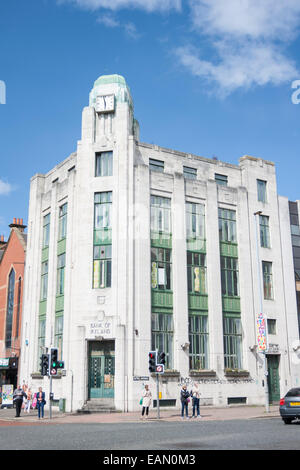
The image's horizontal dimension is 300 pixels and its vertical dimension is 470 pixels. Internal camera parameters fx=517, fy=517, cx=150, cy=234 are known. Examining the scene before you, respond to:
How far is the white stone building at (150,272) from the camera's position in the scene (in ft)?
107

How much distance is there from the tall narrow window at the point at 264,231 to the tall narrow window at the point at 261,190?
153cm

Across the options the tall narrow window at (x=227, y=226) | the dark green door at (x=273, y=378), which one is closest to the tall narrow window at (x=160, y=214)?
the tall narrow window at (x=227, y=226)

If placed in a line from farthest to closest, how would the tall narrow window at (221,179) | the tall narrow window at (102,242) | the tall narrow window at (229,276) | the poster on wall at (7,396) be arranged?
1. the tall narrow window at (221,179)
2. the tall narrow window at (229,276)
3. the poster on wall at (7,396)
4. the tall narrow window at (102,242)

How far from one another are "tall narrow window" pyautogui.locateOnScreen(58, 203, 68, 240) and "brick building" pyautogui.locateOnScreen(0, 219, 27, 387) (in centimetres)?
1086

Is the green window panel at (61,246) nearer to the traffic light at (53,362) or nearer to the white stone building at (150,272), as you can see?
the white stone building at (150,272)

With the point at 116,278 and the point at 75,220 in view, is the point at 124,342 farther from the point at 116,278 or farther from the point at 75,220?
the point at 75,220

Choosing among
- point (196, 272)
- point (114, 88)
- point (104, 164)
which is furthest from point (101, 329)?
point (114, 88)

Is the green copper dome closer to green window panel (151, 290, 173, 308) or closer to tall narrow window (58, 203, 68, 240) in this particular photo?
tall narrow window (58, 203, 68, 240)

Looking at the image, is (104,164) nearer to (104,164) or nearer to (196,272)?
(104,164)

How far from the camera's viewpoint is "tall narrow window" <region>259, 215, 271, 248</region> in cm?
3984

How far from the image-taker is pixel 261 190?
41406mm

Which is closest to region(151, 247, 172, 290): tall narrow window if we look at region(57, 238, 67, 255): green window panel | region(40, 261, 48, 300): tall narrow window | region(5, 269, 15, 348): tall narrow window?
region(57, 238, 67, 255): green window panel

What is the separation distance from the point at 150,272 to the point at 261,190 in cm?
1315
